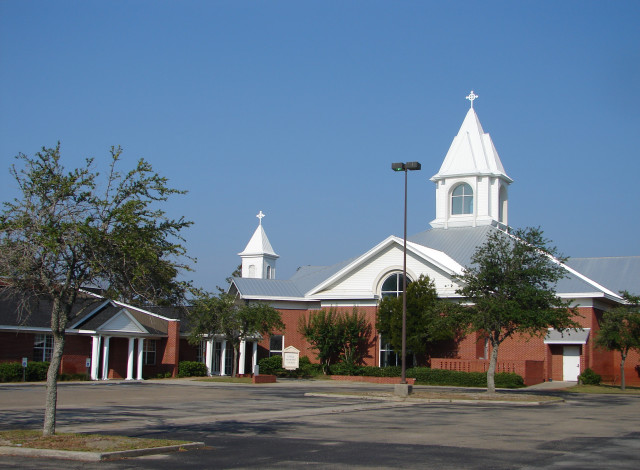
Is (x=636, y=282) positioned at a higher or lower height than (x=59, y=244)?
higher

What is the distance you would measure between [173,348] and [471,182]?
23.5 m

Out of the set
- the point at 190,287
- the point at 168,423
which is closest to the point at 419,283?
the point at 168,423

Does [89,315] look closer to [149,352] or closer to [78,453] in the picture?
[149,352]

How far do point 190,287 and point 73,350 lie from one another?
93.0 ft

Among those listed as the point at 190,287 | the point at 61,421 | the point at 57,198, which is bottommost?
the point at 61,421

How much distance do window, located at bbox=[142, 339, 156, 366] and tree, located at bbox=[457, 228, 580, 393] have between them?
2029 cm

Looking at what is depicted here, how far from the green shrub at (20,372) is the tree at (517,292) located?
20961mm

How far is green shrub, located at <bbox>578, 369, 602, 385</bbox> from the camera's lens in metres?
40.5

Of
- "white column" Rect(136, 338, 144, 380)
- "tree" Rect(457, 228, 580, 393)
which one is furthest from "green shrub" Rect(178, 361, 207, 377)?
"tree" Rect(457, 228, 580, 393)

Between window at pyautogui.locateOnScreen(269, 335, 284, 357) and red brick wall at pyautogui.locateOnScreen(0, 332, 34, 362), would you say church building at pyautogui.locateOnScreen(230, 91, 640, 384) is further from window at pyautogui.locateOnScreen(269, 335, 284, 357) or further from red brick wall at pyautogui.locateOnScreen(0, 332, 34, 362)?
red brick wall at pyautogui.locateOnScreen(0, 332, 34, 362)

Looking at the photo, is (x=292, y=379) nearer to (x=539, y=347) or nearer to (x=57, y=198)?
(x=539, y=347)

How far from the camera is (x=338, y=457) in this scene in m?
12.5

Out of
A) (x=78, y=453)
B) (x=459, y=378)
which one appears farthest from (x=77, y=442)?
(x=459, y=378)

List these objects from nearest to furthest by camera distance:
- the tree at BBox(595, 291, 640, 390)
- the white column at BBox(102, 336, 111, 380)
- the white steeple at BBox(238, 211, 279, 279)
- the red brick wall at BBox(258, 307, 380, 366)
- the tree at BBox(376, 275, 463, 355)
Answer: the tree at BBox(595, 291, 640, 390) → the white column at BBox(102, 336, 111, 380) → the tree at BBox(376, 275, 463, 355) → the red brick wall at BBox(258, 307, 380, 366) → the white steeple at BBox(238, 211, 279, 279)
